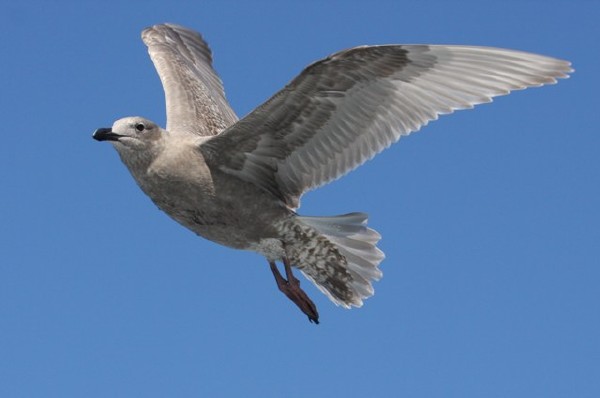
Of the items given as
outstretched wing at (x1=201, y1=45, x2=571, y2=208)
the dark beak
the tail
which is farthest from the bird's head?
the tail

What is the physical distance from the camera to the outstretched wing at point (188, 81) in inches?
465

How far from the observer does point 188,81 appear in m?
12.7

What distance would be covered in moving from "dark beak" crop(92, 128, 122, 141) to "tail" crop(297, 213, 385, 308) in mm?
1978

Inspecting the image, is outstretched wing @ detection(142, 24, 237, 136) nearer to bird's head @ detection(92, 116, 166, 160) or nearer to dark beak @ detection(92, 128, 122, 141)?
bird's head @ detection(92, 116, 166, 160)

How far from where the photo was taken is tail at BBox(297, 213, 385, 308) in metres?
10.2

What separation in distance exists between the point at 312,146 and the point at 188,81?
11.7 feet

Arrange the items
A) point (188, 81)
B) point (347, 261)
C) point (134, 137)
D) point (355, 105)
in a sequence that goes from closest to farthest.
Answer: point (355, 105)
point (134, 137)
point (347, 261)
point (188, 81)

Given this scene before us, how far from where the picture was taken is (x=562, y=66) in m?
8.36

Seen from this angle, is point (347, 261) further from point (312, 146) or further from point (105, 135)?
point (105, 135)

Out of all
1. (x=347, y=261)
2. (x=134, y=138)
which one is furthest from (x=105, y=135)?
(x=347, y=261)

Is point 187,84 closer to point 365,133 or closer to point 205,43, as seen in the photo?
point 205,43

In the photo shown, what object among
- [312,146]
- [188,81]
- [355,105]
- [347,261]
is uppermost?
[188,81]

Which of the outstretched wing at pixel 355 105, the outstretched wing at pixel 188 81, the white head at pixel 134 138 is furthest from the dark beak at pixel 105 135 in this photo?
the outstretched wing at pixel 188 81

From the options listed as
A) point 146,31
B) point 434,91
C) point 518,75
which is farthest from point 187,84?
point 518,75
